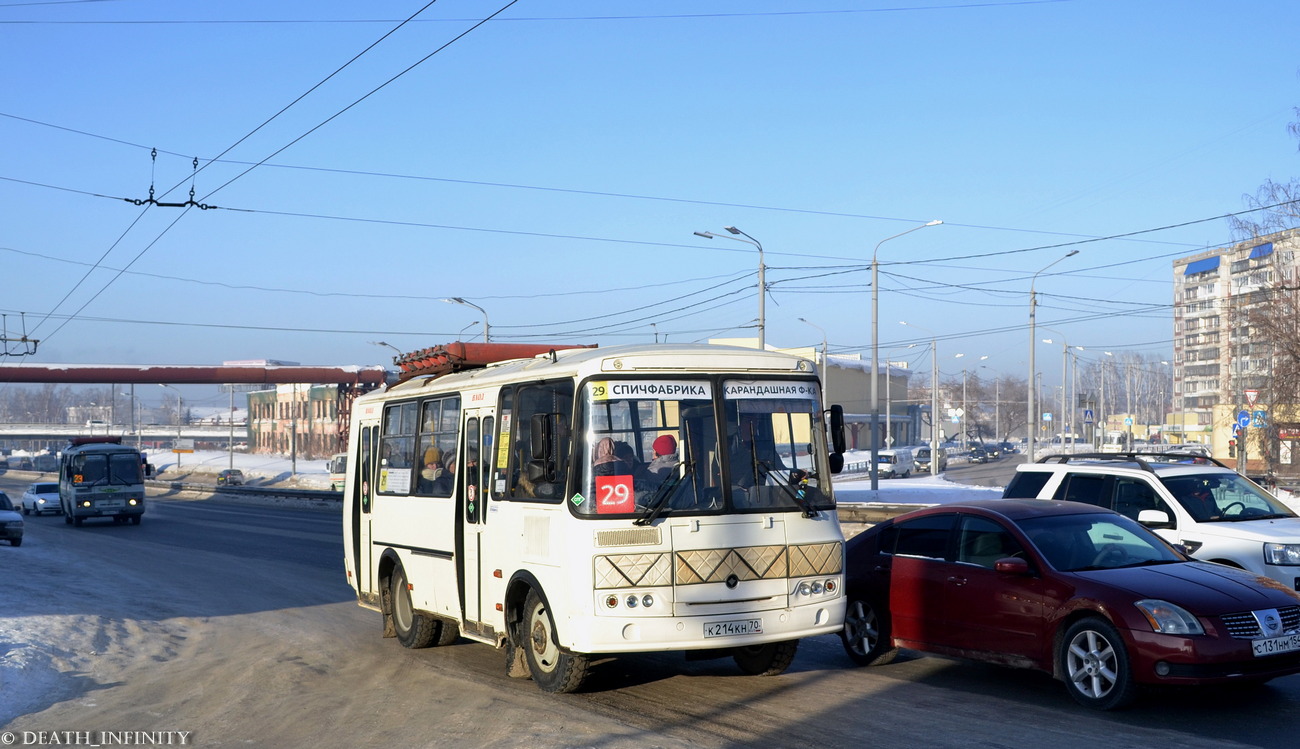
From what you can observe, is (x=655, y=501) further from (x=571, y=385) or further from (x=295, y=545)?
(x=295, y=545)

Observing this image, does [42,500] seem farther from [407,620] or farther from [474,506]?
[474,506]

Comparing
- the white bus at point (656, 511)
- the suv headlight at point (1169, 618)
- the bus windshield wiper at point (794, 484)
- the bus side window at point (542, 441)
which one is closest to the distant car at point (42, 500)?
the white bus at point (656, 511)

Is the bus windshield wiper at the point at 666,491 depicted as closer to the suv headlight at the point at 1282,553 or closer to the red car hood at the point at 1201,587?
the red car hood at the point at 1201,587

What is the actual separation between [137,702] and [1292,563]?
10.5 meters

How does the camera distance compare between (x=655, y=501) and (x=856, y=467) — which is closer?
(x=655, y=501)

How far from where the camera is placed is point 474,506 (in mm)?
10664

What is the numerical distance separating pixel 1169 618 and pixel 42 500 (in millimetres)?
50403

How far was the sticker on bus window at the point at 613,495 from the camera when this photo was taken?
8719mm

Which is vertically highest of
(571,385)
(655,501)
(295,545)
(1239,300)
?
(1239,300)

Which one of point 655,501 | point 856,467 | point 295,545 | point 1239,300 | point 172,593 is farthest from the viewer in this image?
point 856,467

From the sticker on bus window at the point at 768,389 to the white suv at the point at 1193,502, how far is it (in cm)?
387

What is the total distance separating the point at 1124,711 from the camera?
8.12 metres

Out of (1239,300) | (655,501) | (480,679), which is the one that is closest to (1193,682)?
(655,501)

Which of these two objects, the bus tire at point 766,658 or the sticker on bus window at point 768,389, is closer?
the sticker on bus window at point 768,389
